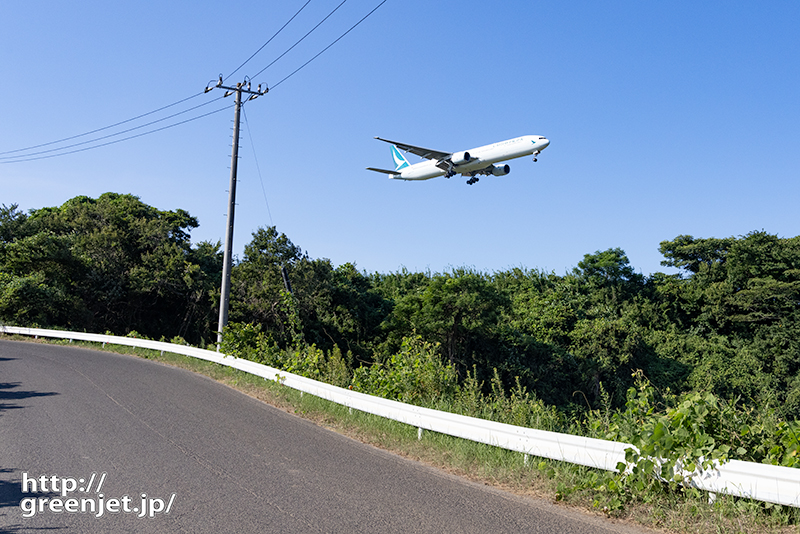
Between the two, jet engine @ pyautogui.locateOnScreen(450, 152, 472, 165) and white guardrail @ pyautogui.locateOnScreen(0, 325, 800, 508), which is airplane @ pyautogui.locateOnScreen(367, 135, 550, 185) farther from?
white guardrail @ pyautogui.locateOnScreen(0, 325, 800, 508)

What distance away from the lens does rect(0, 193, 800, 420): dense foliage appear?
115ft

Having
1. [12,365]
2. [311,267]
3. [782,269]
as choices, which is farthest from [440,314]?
[782,269]

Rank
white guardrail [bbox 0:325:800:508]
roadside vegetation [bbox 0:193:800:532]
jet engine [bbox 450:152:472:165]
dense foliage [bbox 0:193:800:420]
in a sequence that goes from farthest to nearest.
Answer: dense foliage [bbox 0:193:800:420]
jet engine [bbox 450:152:472:165]
roadside vegetation [bbox 0:193:800:532]
white guardrail [bbox 0:325:800:508]

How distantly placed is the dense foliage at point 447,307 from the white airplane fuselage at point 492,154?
980 centimetres


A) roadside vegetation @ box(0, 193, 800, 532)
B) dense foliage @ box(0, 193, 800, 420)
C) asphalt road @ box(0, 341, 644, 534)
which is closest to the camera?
asphalt road @ box(0, 341, 644, 534)

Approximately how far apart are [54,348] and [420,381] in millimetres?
15416

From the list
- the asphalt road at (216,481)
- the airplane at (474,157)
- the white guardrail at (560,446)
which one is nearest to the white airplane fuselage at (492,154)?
the airplane at (474,157)

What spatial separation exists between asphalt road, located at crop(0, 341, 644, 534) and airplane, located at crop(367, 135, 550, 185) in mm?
16128

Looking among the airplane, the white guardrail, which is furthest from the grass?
the airplane

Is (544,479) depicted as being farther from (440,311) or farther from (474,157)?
(440,311)

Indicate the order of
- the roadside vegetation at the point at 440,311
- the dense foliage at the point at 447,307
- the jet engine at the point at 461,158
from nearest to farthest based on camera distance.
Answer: the roadside vegetation at the point at 440,311
the jet engine at the point at 461,158
the dense foliage at the point at 447,307

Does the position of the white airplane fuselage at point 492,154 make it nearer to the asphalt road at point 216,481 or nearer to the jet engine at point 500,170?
the jet engine at point 500,170

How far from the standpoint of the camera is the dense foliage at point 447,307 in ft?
115

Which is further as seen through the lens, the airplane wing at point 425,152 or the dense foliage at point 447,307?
the dense foliage at point 447,307
